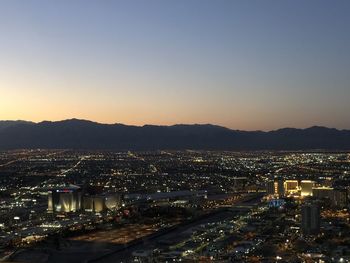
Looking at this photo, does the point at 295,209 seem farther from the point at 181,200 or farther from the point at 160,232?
the point at 160,232

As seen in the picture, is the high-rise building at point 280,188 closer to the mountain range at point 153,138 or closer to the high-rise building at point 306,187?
the high-rise building at point 306,187

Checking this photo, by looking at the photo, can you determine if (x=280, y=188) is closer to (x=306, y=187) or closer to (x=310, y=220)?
(x=306, y=187)

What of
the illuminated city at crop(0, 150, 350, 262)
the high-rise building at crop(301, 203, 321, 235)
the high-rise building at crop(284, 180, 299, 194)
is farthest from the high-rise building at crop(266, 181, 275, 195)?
the high-rise building at crop(301, 203, 321, 235)

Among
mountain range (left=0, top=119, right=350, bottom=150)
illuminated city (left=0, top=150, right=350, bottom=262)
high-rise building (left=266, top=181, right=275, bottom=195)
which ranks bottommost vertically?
illuminated city (left=0, top=150, right=350, bottom=262)

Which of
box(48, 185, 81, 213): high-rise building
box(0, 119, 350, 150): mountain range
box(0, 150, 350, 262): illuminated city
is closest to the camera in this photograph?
box(0, 150, 350, 262): illuminated city

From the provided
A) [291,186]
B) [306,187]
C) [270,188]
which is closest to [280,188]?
[270,188]

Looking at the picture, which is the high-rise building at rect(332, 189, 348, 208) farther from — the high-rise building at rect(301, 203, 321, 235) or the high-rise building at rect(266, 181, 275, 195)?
the high-rise building at rect(301, 203, 321, 235)
